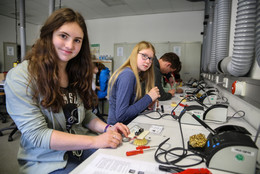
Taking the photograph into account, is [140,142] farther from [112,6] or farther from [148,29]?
[148,29]

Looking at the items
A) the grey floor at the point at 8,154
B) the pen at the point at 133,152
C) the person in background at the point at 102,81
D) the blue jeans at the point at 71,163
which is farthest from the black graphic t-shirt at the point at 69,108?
the person in background at the point at 102,81

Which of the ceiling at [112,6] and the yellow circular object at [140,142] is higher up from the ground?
the ceiling at [112,6]

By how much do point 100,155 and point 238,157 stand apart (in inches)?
19.1

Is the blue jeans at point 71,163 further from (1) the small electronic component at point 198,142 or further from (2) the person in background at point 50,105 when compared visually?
(1) the small electronic component at point 198,142

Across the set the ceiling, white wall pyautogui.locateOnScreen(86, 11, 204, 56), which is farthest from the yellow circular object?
white wall pyautogui.locateOnScreen(86, 11, 204, 56)

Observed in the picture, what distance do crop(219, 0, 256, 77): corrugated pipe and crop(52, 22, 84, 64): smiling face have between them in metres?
0.97

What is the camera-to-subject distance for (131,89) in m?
1.21

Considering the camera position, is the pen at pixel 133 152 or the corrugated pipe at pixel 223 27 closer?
the pen at pixel 133 152

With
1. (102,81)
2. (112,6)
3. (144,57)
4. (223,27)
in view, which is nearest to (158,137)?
(144,57)

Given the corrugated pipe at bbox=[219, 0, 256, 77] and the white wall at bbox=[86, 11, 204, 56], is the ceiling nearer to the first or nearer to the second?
the white wall at bbox=[86, 11, 204, 56]

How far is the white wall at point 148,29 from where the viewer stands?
4706 mm

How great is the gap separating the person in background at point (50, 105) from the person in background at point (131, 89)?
348 mm

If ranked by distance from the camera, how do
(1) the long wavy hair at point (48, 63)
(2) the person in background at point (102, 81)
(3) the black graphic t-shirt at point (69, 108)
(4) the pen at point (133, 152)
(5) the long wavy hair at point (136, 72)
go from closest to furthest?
(4) the pen at point (133, 152) < (1) the long wavy hair at point (48, 63) < (3) the black graphic t-shirt at point (69, 108) < (5) the long wavy hair at point (136, 72) < (2) the person in background at point (102, 81)

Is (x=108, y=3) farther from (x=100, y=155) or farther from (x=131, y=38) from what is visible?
(x=100, y=155)
